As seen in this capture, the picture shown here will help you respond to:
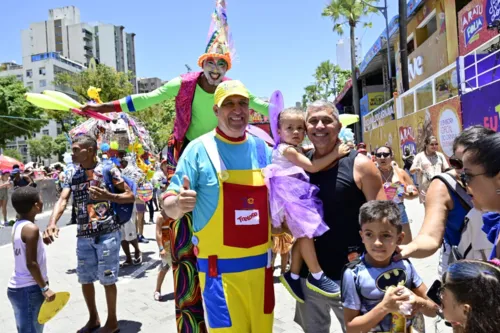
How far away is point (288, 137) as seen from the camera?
2730 mm

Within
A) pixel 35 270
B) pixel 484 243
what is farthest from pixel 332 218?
pixel 35 270

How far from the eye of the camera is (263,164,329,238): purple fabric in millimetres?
2383

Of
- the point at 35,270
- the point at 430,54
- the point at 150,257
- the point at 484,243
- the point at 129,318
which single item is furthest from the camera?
the point at 430,54

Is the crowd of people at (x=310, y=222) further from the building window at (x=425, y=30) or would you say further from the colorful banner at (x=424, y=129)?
the building window at (x=425, y=30)

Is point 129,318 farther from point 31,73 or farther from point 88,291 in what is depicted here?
point 31,73

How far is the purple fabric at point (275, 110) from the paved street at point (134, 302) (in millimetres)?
2194

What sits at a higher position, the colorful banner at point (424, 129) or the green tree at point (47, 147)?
the green tree at point (47, 147)

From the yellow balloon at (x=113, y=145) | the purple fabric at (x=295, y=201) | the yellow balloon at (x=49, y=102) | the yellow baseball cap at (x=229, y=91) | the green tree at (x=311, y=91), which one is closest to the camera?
the purple fabric at (x=295, y=201)

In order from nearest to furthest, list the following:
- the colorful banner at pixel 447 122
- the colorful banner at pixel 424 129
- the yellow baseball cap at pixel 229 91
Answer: the yellow baseball cap at pixel 229 91 → the colorful banner at pixel 447 122 → the colorful banner at pixel 424 129

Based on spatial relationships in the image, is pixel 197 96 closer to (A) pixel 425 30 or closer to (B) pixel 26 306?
(B) pixel 26 306

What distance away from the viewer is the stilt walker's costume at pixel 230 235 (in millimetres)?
2410

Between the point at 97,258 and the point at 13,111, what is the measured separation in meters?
31.2

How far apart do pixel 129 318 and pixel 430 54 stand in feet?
59.4

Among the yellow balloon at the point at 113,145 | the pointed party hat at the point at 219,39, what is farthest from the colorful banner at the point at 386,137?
the pointed party hat at the point at 219,39
